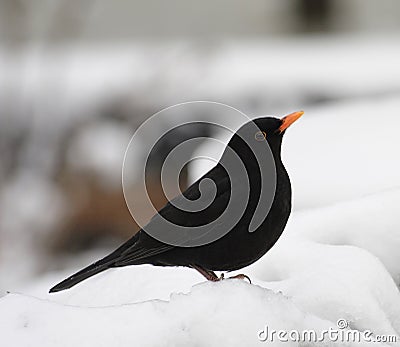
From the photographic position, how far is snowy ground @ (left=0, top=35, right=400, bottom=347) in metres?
1.71

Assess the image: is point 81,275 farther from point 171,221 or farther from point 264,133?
point 264,133

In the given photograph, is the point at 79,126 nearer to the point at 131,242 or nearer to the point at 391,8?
the point at 131,242

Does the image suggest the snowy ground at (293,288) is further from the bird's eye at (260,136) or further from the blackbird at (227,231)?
the bird's eye at (260,136)

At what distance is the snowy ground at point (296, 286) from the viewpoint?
5.59 ft

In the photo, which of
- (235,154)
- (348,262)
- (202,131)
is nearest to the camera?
(348,262)

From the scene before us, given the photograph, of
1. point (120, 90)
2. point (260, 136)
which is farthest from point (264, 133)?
point (120, 90)

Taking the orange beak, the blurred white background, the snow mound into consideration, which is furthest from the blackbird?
the blurred white background

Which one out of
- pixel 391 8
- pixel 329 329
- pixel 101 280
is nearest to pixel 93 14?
pixel 391 8

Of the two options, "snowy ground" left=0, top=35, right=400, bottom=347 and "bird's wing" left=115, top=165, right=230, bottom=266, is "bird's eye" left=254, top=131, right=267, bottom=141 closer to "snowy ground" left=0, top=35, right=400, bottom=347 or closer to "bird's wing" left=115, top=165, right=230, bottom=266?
"bird's wing" left=115, top=165, right=230, bottom=266

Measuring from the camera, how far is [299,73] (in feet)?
28.3

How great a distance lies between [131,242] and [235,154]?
358 millimetres

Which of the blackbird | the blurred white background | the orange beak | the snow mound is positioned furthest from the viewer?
the blurred white background

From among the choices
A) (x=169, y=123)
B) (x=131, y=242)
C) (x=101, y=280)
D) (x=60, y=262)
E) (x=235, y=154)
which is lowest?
(x=60, y=262)

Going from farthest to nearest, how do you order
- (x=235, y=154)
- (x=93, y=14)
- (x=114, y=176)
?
(x=93, y=14) → (x=114, y=176) → (x=235, y=154)
